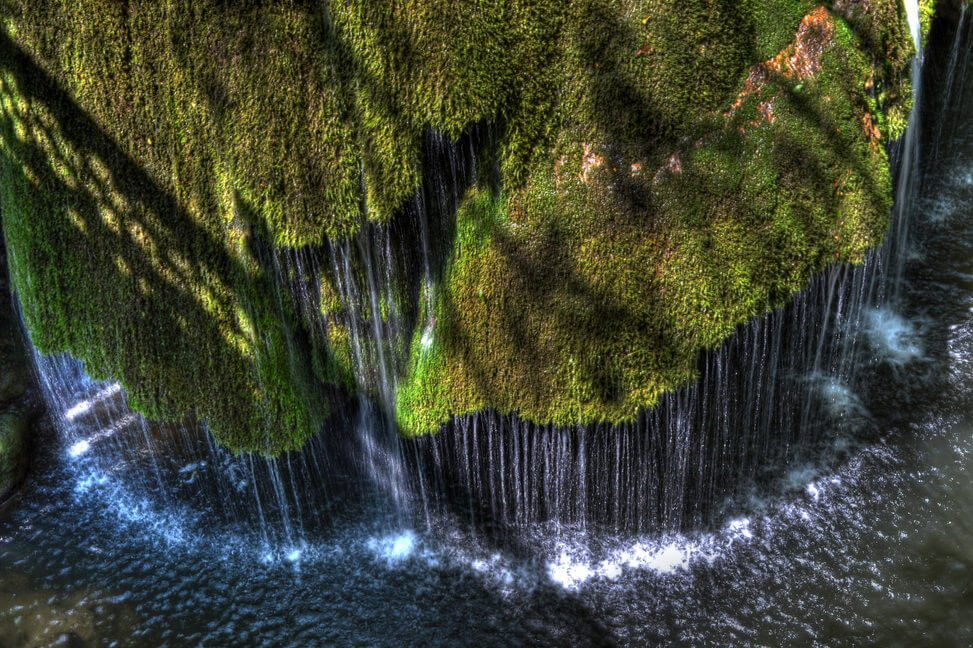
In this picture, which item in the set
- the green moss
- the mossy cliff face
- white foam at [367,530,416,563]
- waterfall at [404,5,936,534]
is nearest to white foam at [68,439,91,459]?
the mossy cliff face

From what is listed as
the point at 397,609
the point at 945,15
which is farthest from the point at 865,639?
the point at 945,15

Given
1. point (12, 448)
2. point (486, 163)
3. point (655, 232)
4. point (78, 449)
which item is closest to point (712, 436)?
point (655, 232)

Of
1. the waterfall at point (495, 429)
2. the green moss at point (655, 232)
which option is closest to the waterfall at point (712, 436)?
the waterfall at point (495, 429)

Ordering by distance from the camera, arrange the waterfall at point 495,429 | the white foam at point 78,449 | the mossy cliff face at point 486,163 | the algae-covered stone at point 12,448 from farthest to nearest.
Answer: the white foam at point 78,449
the algae-covered stone at point 12,448
the waterfall at point 495,429
the mossy cliff face at point 486,163

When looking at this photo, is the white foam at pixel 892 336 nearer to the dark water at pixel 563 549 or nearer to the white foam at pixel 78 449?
the dark water at pixel 563 549

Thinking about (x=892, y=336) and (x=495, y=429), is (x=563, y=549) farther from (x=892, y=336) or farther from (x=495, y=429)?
(x=892, y=336)

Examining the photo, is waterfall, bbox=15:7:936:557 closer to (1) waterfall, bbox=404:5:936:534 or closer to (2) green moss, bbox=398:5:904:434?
(1) waterfall, bbox=404:5:936:534
